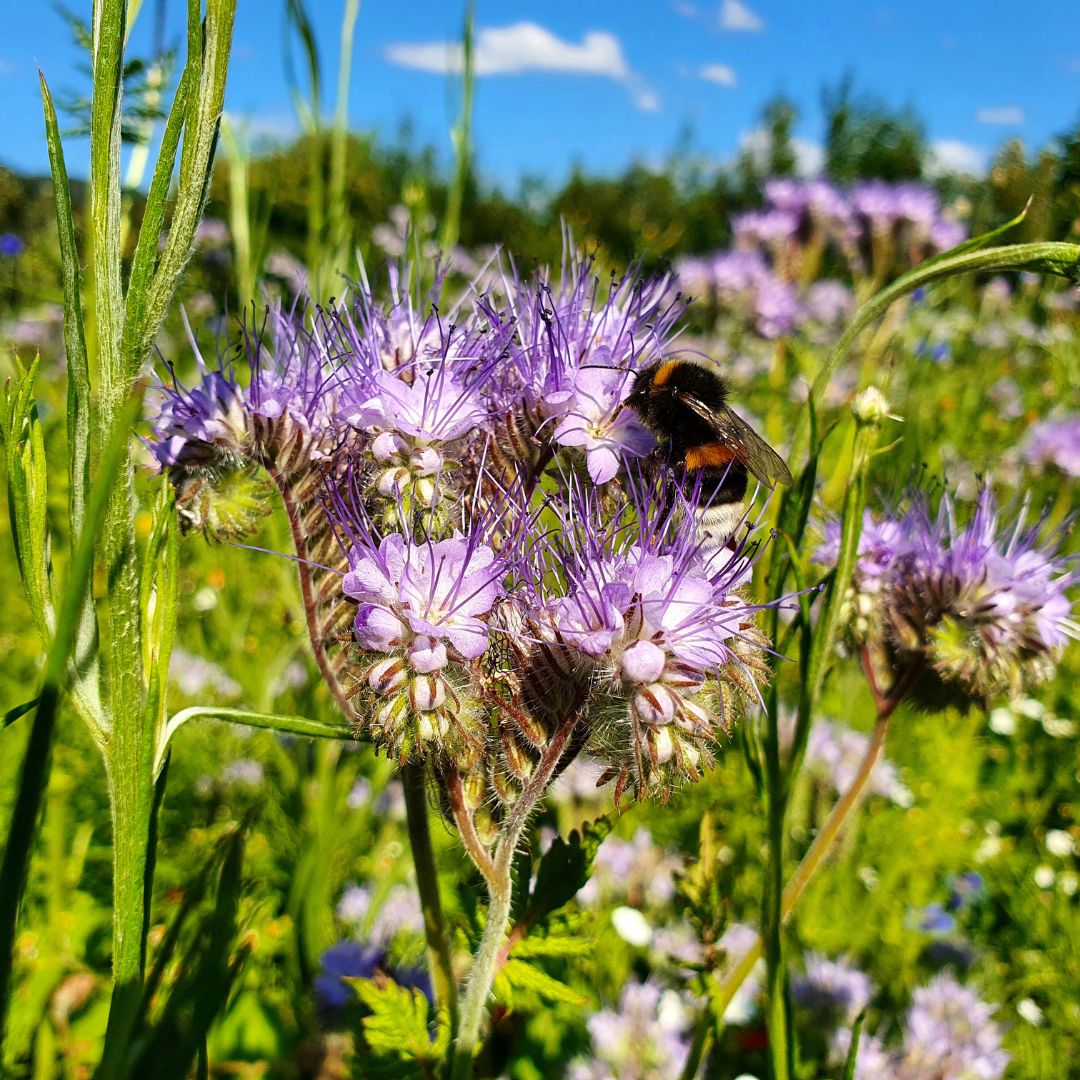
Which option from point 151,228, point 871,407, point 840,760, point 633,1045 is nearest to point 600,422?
point 871,407

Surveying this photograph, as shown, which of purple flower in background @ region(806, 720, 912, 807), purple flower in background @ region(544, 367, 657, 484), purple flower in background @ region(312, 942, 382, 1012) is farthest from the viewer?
purple flower in background @ region(806, 720, 912, 807)

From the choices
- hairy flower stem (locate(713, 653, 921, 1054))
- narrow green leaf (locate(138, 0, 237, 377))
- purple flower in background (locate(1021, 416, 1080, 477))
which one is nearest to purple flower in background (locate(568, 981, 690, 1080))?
hairy flower stem (locate(713, 653, 921, 1054))

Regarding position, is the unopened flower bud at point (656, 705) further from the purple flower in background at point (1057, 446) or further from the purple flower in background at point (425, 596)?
the purple flower in background at point (1057, 446)

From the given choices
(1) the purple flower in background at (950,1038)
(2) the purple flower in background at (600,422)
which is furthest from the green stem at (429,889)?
(1) the purple flower in background at (950,1038)

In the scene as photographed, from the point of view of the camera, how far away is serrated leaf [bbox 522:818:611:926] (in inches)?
54.5

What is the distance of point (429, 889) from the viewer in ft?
4.71

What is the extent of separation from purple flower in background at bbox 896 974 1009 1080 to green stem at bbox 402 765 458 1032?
1.47 meters

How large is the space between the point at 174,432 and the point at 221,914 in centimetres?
95

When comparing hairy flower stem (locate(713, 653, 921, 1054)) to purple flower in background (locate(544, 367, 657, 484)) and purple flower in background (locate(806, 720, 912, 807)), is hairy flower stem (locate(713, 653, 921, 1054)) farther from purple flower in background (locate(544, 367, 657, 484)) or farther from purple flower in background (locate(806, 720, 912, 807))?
Answer: purple flower in background (locate(806, 720, 912, 807))

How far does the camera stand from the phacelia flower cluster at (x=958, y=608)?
66.1 inches

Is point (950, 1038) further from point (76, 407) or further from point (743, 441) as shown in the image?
point (76, 407)

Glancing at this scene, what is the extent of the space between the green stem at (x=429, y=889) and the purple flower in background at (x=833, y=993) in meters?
1.53

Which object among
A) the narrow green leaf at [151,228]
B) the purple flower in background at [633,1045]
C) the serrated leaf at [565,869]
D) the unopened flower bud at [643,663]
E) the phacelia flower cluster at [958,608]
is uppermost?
the narrow green leaf at [151,228]

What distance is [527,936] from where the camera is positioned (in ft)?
4.69
